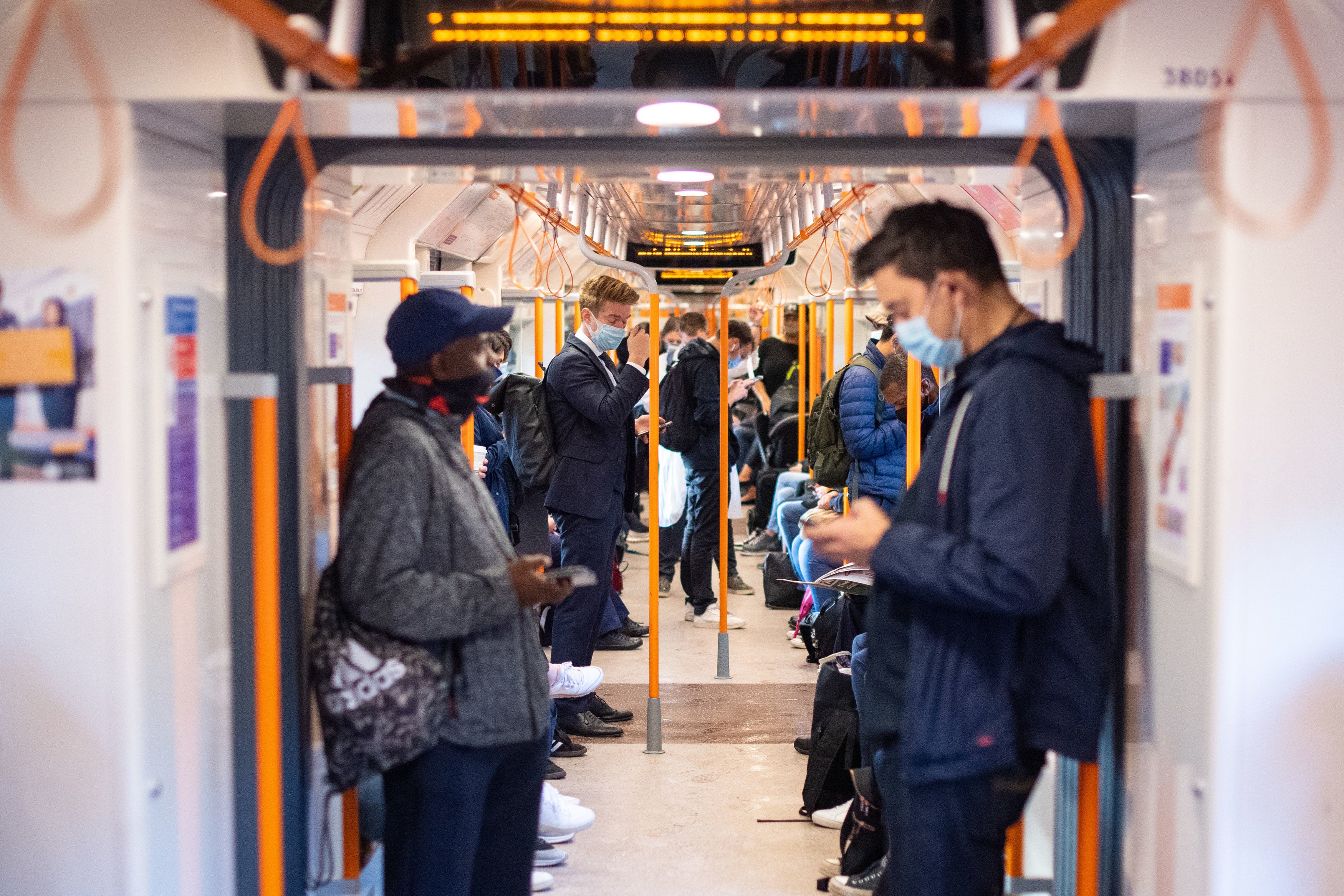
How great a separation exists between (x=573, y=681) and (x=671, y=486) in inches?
130

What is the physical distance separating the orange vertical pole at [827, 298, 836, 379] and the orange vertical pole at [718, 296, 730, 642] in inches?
109

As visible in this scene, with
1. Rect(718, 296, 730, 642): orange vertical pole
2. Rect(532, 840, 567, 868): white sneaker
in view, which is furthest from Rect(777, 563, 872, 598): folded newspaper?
Rect(718, 296, 730, 642): orange vertical pole

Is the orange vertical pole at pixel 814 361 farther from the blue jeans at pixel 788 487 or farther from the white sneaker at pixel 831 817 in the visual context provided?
the white sneaker at pixel 831 817

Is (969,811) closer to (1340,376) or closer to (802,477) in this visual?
(1340,376)

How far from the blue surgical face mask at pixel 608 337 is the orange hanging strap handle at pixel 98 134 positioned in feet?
10.9

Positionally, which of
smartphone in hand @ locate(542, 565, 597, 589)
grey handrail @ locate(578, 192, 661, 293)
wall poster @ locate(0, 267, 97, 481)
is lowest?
smartphone in hand @ locate(542, 565, 597, 589)

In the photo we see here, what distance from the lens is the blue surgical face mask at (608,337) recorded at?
531cm

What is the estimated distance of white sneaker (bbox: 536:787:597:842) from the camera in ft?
12.9

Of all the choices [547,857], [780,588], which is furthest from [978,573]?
[780,588]

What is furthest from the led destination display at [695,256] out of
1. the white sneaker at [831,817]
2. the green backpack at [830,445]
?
the white sneaker at [831,817]

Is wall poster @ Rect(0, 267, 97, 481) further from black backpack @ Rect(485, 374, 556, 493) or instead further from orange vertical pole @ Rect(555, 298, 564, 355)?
orange vertical pole @ Rect(555, 298, 564, 355)

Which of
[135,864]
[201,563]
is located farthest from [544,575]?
[135,864]

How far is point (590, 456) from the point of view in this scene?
17.1 ft

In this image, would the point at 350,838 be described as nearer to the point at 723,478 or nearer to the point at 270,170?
the point at 270,170
